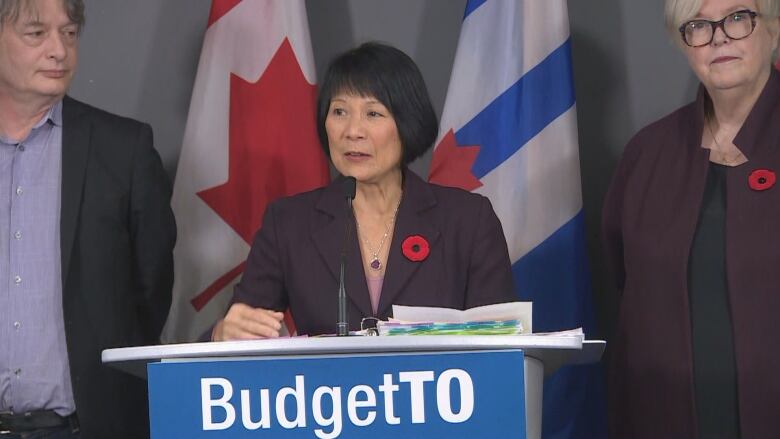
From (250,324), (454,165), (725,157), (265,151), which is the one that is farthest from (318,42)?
(250,324)

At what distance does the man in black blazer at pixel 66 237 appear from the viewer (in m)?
2.90

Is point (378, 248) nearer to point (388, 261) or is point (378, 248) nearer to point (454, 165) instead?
point (388, 261)

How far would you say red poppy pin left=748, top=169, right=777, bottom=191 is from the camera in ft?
9.62

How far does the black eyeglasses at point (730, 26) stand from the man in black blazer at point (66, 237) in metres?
1.43

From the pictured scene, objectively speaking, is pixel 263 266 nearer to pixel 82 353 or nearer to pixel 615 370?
pixel 82 353

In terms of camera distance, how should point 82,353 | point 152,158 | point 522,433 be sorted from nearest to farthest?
1. point 522,433
2. point 82,353
3. point 152,158

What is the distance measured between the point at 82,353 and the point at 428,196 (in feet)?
3.01

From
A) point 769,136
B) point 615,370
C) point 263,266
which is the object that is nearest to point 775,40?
point 769,136

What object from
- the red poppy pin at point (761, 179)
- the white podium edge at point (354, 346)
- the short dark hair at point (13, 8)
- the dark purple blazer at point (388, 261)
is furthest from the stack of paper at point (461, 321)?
the short dark hair at point (13, 8)

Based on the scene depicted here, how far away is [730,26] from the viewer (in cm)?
304

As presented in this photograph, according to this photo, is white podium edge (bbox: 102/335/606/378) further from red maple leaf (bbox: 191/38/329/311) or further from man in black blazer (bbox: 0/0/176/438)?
red maple leaf (bbox: 191/38/329/311)

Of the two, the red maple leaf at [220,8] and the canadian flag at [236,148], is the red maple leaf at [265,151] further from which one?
the red maple leaf at [220,8]

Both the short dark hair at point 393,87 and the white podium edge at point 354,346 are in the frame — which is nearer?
the white podium edge at point 354,346

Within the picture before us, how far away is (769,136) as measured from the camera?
3.01 metres
